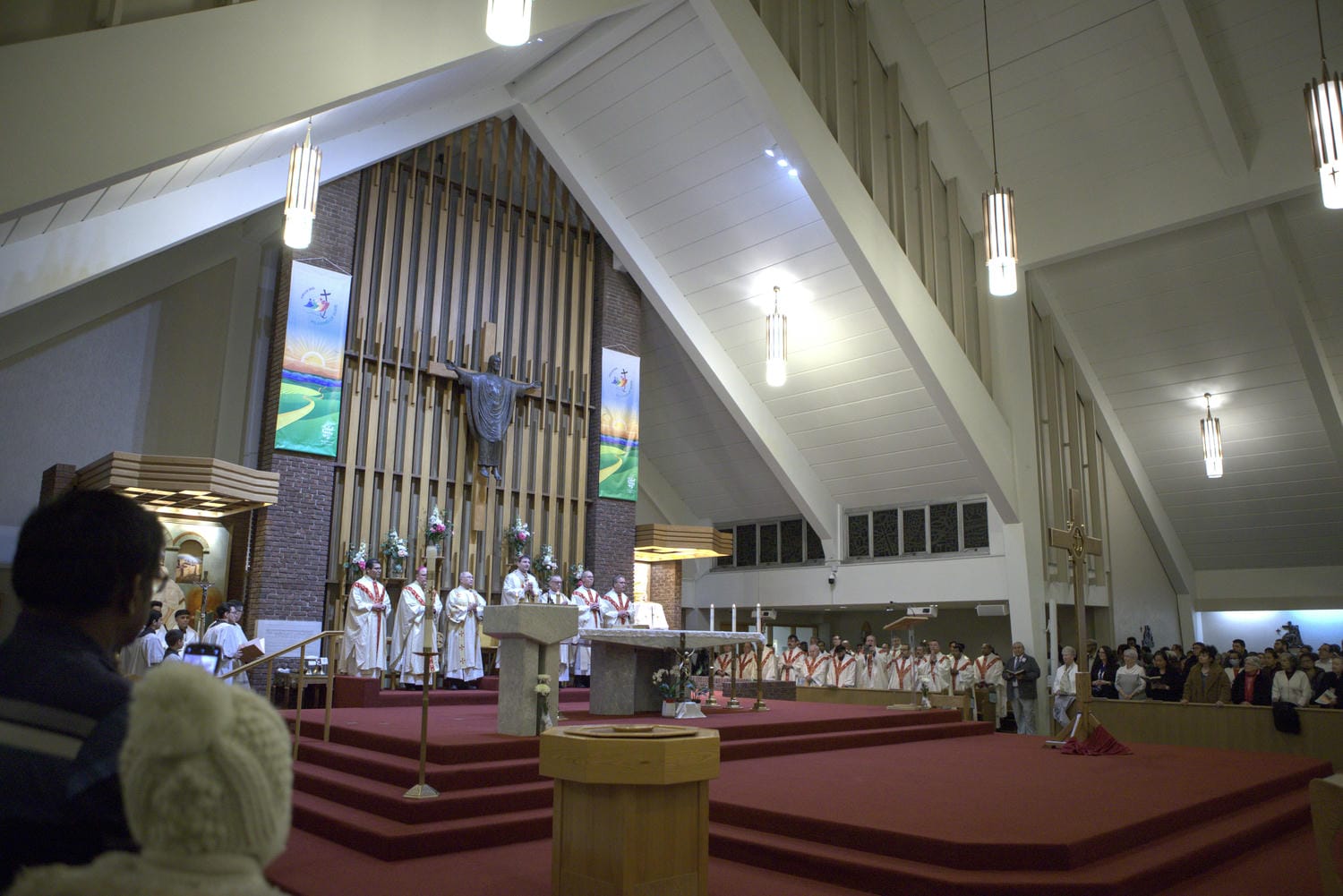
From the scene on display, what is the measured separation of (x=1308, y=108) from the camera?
24.8ft

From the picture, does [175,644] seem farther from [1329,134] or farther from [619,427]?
[1329,134]

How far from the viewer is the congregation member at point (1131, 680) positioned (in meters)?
10.4

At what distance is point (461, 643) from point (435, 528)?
1.58 metres

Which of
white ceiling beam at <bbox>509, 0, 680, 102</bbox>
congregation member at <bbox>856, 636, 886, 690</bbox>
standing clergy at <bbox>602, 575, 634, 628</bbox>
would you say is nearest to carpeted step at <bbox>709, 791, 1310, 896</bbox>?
standing clergy at <bbox>602, 575, 634, 628</bbox>

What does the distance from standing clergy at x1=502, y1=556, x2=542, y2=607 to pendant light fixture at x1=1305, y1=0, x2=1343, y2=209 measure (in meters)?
8.76

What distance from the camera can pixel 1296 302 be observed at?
433 inches

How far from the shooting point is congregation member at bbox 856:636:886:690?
13.9 metres

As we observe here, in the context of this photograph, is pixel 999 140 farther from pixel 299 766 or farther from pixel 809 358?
pixel 299 766

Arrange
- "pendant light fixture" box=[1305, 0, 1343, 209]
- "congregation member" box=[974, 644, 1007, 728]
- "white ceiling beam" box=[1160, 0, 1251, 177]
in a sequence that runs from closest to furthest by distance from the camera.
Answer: "pendant light fixture" box=[1305, 0, 1343, 209] → "white ceiling beam" box=[1160, 0, 1251, 177] → "congregation member" box=[974, 644, 1007, 728]

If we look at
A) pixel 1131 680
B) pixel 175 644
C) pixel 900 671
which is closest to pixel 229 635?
pixel 175 644

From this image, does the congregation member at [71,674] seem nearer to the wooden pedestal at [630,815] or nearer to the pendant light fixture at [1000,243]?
the wooden pedestal at [630,815]

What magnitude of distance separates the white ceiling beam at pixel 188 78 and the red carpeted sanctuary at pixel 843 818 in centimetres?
352

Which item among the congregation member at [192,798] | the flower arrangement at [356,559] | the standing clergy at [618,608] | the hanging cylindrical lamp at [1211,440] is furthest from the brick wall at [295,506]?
the hanging cylindrical lamp at [1211,440]

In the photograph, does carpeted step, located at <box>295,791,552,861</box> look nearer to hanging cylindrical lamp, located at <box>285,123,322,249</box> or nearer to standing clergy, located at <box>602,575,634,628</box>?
hanging cylindrical lamp, located at <box>285,123,322,249</box>
